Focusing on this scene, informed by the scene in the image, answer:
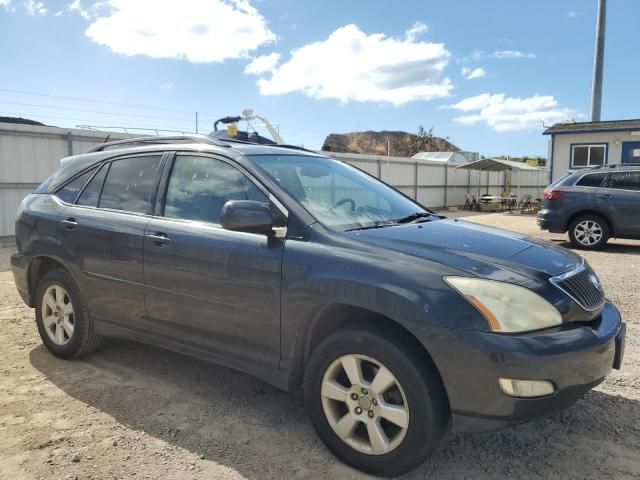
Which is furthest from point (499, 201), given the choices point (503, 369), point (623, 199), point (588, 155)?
point (503, 369)

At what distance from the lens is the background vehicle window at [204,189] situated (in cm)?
322

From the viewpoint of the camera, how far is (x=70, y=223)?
155 inches

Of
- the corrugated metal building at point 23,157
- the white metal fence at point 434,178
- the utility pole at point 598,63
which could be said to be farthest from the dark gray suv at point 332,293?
the utility pole at point 598,63

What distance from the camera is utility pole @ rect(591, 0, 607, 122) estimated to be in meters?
24.3

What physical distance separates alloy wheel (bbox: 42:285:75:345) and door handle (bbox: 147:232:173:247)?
1.12 meters

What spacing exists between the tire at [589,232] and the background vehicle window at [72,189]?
357 inches

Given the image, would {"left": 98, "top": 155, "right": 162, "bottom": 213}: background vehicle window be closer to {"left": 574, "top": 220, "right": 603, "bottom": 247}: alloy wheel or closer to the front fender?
the front fender

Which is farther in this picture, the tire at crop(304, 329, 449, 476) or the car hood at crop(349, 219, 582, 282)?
the car hood at crop(349, 219, 582, 282)

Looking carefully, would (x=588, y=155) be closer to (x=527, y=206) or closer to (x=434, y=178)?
(x=527, y=206)

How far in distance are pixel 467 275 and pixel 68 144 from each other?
1226cm

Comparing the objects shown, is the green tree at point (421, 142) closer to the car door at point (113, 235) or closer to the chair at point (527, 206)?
the chair at point (527, 206)

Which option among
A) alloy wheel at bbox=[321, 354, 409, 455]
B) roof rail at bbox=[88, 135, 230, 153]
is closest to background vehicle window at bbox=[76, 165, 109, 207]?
roof rail at bbox=[88, 135, 230, 153]

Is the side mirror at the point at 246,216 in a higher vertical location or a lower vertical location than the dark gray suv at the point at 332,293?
higher

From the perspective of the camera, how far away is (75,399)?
11.4 feet
